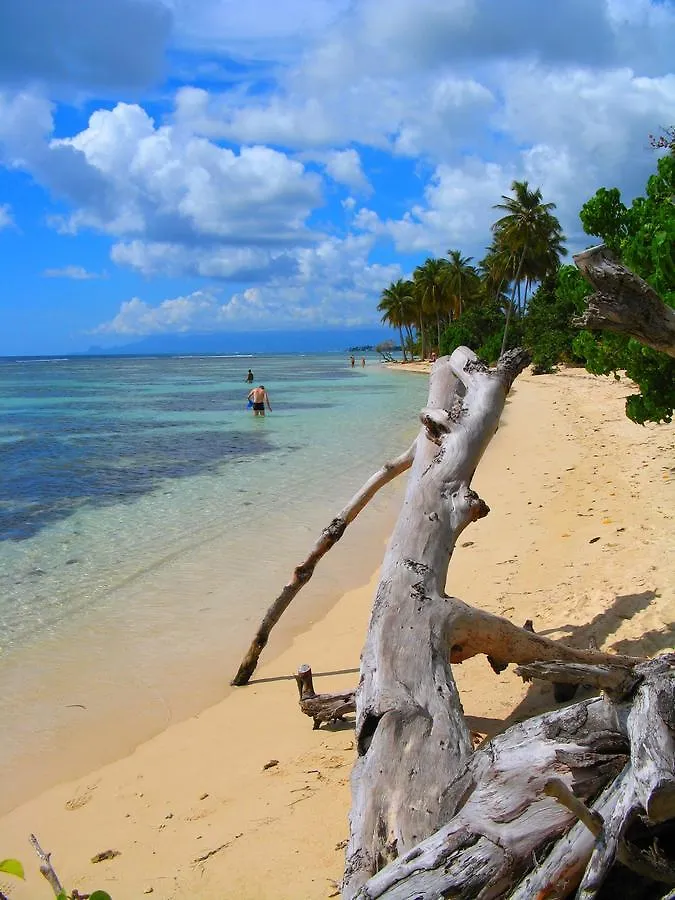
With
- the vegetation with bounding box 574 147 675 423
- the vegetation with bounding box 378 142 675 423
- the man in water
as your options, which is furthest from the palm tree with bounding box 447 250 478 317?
the vegetation with bounding box 574 147 675 423

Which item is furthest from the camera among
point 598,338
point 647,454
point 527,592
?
point 647,454

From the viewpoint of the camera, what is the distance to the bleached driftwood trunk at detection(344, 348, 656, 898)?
229 cm

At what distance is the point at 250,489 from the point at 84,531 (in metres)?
3.82

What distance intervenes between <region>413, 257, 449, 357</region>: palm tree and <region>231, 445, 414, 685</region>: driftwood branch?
68745 millimetres

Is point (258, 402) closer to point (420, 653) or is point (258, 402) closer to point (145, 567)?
point (145, 567)

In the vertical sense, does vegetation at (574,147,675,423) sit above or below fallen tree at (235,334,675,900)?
above

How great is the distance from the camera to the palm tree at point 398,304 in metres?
82.8

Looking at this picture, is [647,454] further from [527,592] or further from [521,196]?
[521,196]

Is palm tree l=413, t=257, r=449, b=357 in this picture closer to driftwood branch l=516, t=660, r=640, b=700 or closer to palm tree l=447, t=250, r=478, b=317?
palm tree l=447, t=250, r=478, b=317

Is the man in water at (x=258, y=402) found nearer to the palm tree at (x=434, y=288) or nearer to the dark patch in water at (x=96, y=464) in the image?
the dark patch in water at (x=96, y=464)

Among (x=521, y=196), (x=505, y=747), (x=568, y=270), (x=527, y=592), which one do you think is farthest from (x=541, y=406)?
(x=521, y=196)

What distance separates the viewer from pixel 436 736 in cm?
304

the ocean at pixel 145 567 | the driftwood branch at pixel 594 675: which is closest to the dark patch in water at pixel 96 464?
the ocean at pixel 145 567

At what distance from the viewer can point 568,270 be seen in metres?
11.1
